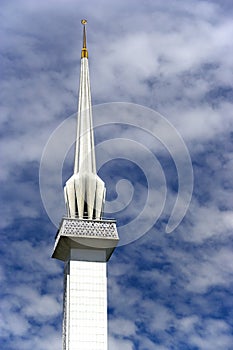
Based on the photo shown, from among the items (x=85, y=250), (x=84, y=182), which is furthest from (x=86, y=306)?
(x=84, y=182)

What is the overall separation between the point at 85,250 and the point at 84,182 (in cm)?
870

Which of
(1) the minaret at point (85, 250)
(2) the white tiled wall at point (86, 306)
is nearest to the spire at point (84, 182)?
(1) the minaret at point (85, 250)

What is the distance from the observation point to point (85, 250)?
7881 centimetres

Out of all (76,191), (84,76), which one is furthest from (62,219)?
(84,76)

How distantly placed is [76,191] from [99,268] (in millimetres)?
10107

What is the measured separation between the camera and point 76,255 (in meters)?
78.4

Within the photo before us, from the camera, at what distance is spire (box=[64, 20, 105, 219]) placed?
81500 millimetres

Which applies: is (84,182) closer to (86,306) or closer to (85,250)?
(85,250)

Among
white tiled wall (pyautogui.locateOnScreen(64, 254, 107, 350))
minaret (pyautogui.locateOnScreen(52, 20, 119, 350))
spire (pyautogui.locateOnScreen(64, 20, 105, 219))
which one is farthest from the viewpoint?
Answer: spire (pyautogui.locateOnScreen(64, 20, 105, 219))

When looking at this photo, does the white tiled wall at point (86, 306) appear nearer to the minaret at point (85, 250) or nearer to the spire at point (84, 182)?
the minaret at point (85, 250)

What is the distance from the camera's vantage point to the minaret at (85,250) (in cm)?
7438

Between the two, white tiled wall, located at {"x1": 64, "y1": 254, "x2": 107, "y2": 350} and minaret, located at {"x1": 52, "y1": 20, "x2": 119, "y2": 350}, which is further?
minaret, located at {"x1": 52, "y1": 20, "x2": 119, "y2": 350}

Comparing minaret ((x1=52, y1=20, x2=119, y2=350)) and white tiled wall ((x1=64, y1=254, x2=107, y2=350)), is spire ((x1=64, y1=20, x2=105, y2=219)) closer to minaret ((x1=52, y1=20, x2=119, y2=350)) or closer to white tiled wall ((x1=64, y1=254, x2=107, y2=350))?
minaret ((x1=52, y1=20, x2=119, y2=350))

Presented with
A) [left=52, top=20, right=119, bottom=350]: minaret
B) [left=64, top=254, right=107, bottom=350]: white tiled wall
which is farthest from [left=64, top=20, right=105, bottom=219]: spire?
[left=64, top=254, right=107, bottom=350]: white tiled wall
